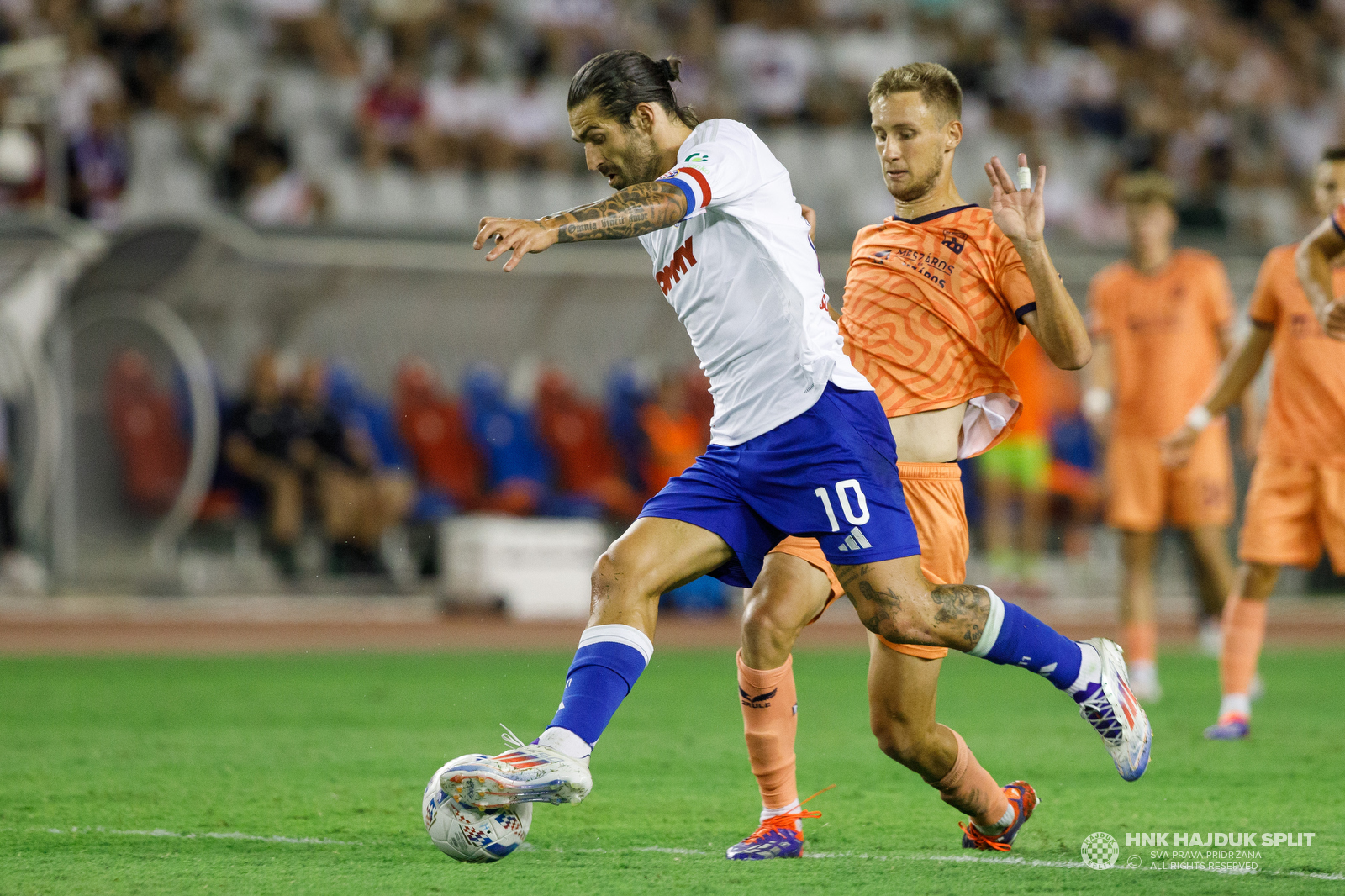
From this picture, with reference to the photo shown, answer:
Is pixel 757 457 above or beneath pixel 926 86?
beneath

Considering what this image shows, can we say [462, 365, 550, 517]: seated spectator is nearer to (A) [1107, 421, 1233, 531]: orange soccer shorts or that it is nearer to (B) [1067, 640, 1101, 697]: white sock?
(A) [1107, 421, 1233, 531]: orange soccer shorts

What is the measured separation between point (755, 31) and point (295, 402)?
849cm

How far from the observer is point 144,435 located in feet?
44.2

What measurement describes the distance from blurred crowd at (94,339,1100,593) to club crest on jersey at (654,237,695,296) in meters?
9.82

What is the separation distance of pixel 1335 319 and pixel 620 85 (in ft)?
7.43

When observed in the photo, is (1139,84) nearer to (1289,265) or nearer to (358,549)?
(358,549)

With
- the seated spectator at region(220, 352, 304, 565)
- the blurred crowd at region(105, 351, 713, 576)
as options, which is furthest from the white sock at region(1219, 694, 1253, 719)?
the seated spectator at region(220, 352, 304, 565)

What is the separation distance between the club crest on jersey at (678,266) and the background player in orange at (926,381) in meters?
0.66

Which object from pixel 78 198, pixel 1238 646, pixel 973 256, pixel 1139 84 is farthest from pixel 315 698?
pixel 1139 84

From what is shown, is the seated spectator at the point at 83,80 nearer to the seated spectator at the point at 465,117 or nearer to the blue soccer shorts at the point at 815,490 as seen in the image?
the seated spectator at the point at 465,117

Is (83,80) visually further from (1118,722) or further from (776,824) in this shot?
(1118,722)

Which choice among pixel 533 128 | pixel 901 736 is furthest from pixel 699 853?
pixel 533 128

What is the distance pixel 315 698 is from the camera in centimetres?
854

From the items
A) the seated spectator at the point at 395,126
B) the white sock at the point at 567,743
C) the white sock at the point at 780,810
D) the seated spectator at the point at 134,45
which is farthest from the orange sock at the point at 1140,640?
the seated spectator at the point at 134,45
